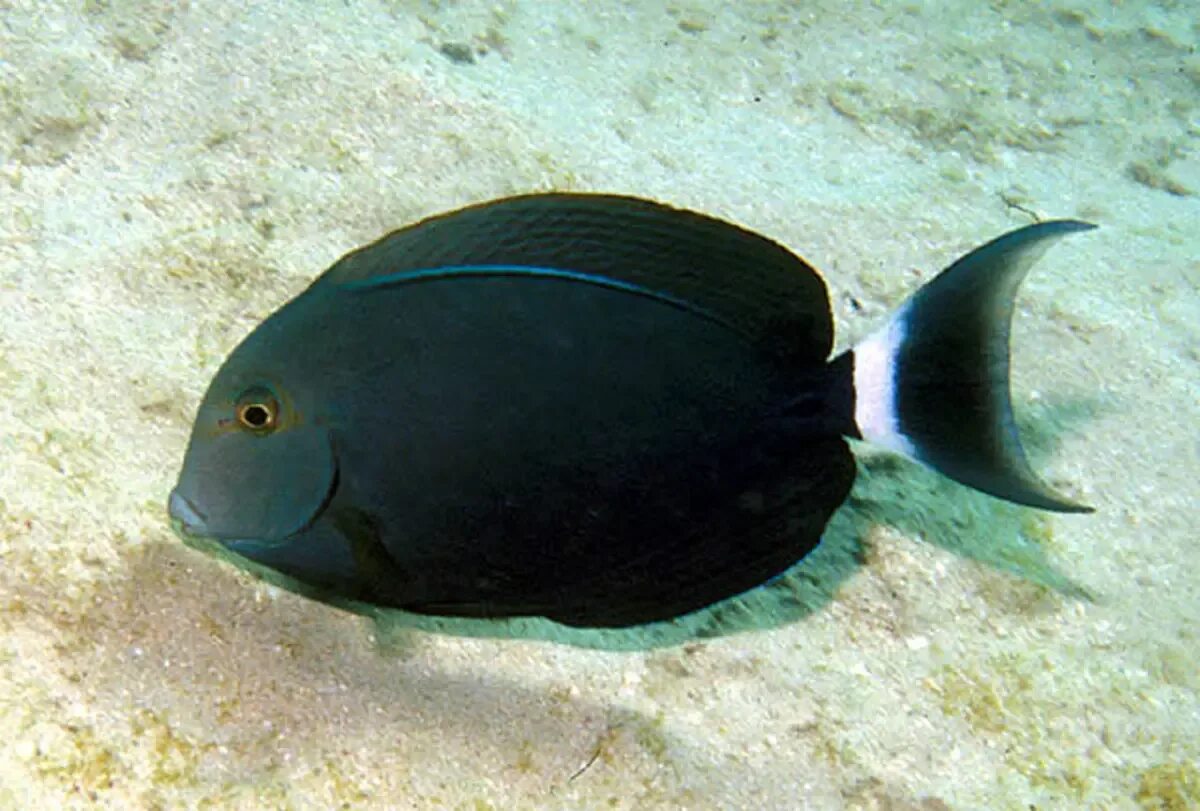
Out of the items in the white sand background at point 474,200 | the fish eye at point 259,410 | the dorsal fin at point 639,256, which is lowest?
the white sand background at point 474,200

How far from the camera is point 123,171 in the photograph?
269 cm

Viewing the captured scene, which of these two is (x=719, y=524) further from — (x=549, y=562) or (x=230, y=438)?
(x=230, y=438)

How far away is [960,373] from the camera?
1681 mm

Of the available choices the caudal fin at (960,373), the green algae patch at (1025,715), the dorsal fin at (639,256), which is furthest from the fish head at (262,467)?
the green algae patch at (1025,715)

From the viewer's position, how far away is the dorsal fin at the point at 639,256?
163cm

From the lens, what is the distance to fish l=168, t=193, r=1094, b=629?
1580 millimetres

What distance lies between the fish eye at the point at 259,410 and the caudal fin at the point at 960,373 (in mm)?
953

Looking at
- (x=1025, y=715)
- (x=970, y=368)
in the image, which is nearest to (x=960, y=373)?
(x=970, y=368)

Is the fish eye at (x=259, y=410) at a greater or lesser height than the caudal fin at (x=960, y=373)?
lesser

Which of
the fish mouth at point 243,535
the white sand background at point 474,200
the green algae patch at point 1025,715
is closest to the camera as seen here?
the fish mouth at point 243,535

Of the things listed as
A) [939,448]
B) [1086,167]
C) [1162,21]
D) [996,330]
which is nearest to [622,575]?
[939,448]

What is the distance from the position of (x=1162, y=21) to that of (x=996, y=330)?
5003mm

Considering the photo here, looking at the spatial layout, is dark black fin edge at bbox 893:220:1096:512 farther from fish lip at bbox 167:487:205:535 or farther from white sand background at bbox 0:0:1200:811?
fish lip at bbox 167:487:205:535

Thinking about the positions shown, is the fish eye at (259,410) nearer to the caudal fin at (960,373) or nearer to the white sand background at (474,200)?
the white sand background at (474,200)
